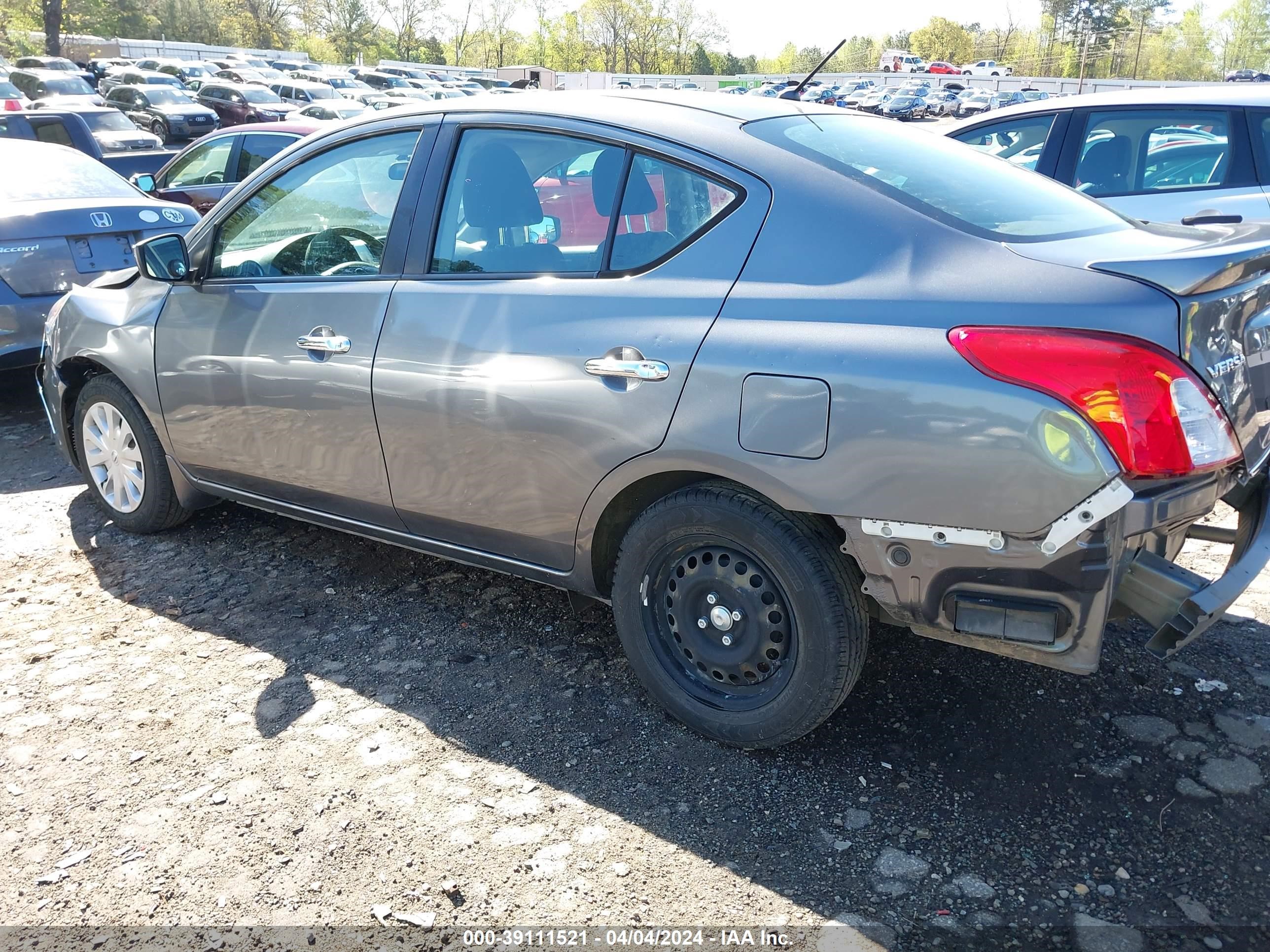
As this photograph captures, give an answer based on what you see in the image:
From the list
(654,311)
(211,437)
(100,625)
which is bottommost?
(100,625)

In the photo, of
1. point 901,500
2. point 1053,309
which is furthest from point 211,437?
point 1053,309

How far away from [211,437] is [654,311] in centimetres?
208

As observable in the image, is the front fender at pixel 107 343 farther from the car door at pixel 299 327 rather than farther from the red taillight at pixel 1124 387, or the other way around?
the red taillight at pixel 1124 387

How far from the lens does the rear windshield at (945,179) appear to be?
267 cm

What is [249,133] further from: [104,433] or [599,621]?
[599,621]

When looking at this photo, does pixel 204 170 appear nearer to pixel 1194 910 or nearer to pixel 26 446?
pixel 26 446

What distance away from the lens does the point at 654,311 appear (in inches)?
109

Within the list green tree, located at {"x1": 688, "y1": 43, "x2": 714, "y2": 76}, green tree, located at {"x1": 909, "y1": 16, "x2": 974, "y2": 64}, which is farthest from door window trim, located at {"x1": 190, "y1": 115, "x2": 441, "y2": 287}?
green tree, located at {"x1": 909, "y1": 16, "x2": 974, "y2": 64}

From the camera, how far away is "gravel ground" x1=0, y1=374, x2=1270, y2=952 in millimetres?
2340

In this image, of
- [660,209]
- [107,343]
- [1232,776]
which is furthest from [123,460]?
[1232,776]

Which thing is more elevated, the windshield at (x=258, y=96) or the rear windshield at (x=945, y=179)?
the windshield at (x=258, y=96)

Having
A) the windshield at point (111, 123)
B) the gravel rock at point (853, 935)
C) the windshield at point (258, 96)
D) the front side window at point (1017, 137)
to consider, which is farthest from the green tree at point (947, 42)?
the gravel rock at point (853, 935)

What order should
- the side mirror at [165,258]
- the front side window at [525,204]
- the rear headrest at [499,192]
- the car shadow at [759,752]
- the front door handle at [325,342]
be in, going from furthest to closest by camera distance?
the side mirror at [165,258] → the front door handle at [325,342] → the rear headrest at [499,192] → the front side window at [525,204] → the car shadow at [759,752]

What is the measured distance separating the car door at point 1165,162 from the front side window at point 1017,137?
201 millimetres
